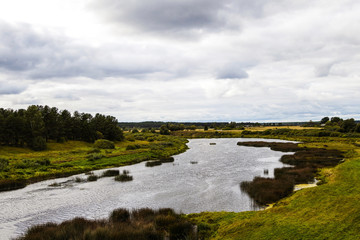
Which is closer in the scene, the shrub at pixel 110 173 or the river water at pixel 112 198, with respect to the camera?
the river water at pixel 112 198

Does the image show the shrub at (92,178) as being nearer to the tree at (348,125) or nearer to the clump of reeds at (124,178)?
the clump of reeds at (124,178)

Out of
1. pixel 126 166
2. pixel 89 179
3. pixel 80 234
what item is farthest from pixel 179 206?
pixel 126 166

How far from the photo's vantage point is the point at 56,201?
27.8 metres

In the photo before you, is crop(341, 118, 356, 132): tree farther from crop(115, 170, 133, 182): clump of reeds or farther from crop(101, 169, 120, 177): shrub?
crop(115, 170, 133, 182): clump of reeds

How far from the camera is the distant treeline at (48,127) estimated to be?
65875mm

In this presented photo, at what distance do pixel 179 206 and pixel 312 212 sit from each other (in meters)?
12.5

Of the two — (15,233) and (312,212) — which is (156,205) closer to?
(15,233)

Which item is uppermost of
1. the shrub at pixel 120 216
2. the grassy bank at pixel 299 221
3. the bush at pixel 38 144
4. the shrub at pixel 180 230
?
the bush at pixel 38 144

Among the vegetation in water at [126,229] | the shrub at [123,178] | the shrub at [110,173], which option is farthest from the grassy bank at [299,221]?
the shrub at [110,173]

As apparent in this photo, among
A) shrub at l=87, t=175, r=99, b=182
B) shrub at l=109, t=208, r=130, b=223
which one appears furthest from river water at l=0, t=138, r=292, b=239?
shrub at l=109, t=208, r=130, b=223

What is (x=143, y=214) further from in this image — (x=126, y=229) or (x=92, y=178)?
(x=92, y=178)

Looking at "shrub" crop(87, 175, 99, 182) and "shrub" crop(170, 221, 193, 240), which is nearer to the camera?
"shrub" crop(170, 221, 193, 240)

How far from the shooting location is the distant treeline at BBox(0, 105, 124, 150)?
216 feet

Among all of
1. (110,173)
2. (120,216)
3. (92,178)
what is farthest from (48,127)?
(120,216)
